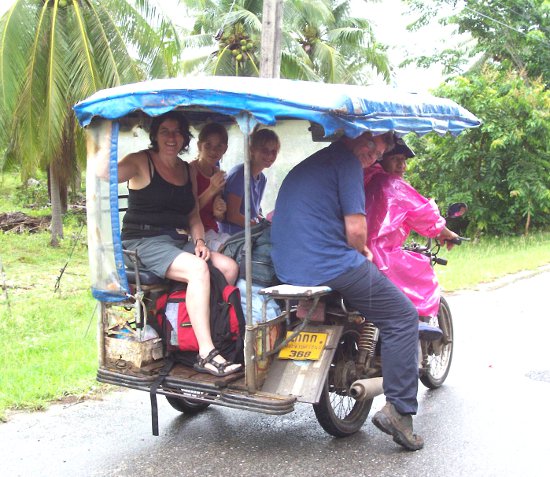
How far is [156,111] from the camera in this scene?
4.05 meters

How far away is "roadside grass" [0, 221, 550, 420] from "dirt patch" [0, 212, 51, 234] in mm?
1872

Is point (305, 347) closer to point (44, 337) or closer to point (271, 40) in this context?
point (44, 337)

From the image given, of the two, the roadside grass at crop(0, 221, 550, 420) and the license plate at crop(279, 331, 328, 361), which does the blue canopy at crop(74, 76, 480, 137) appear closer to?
the license plate at crop(279, 331, 328, 361)

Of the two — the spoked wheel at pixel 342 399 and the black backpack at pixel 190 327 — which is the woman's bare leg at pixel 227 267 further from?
the spoked wheel at pixel 342 399

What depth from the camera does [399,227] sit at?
15.9 feet

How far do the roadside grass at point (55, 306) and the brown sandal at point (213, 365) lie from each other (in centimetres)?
152

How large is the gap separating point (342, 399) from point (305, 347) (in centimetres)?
58

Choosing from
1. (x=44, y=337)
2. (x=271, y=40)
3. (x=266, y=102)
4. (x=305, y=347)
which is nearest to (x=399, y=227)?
(x=305, y=347)

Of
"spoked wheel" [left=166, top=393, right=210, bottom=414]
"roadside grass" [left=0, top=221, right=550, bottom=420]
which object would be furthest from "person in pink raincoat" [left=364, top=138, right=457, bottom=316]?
"roadside grass" [left=0, top=221, right=550, bottom=420]

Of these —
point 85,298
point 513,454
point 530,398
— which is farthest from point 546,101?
point 513,454

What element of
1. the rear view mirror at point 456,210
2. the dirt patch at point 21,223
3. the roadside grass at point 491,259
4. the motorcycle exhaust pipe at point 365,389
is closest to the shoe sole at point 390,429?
the motorcycle exhaust pipe at point 365,389

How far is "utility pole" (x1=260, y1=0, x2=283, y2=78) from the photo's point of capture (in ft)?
31.0

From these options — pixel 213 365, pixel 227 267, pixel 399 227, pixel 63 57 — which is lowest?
pixel 213 365

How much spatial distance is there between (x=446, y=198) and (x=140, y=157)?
14.8m
